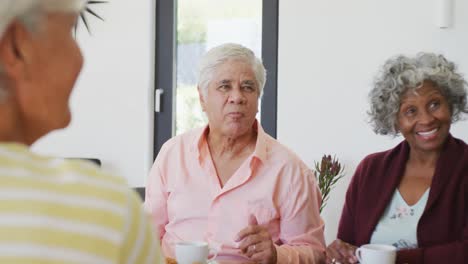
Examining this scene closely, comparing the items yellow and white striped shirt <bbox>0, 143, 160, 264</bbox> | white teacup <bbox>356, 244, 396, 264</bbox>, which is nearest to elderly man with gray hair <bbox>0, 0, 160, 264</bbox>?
yellow and white striped shirt <bbox>0, 143, 160, 264</bbox>

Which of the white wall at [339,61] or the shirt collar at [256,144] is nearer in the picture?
the shirt collar at [256,144]

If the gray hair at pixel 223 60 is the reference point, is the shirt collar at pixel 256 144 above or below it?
below

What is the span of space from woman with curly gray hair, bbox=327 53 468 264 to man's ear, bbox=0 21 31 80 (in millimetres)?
1406

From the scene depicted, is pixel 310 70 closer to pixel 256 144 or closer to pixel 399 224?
pixel 256 144

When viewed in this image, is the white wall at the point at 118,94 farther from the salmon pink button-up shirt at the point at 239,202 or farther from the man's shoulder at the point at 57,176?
the man's shoulder at the point at 57,176

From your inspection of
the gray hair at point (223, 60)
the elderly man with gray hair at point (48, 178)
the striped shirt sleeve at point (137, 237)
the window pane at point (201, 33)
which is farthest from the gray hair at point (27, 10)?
the window pane at point (201, 33)

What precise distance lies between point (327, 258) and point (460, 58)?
5.17 feet

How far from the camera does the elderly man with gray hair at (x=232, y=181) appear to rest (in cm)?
188

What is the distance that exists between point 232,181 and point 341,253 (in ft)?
1.31

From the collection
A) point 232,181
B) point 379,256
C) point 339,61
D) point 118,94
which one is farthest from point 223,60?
point 118,94

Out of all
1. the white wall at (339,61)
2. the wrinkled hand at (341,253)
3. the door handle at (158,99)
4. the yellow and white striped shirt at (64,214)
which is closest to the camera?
the yellow and white striped shirt at (64,214)

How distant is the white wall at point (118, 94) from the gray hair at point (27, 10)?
3296 millimetres

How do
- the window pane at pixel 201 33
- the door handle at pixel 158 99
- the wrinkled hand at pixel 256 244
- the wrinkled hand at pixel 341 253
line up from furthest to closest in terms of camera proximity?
the door handle at pixel 158 99 → the window pane at pixel 201 33 → the wrinkled hand at pixel 341 253 → the wrinkled hand at pixel 256 244

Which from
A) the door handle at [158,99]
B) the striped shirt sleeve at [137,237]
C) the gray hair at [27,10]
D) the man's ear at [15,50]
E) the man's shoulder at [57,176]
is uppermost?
the gray hair at [27,10]
